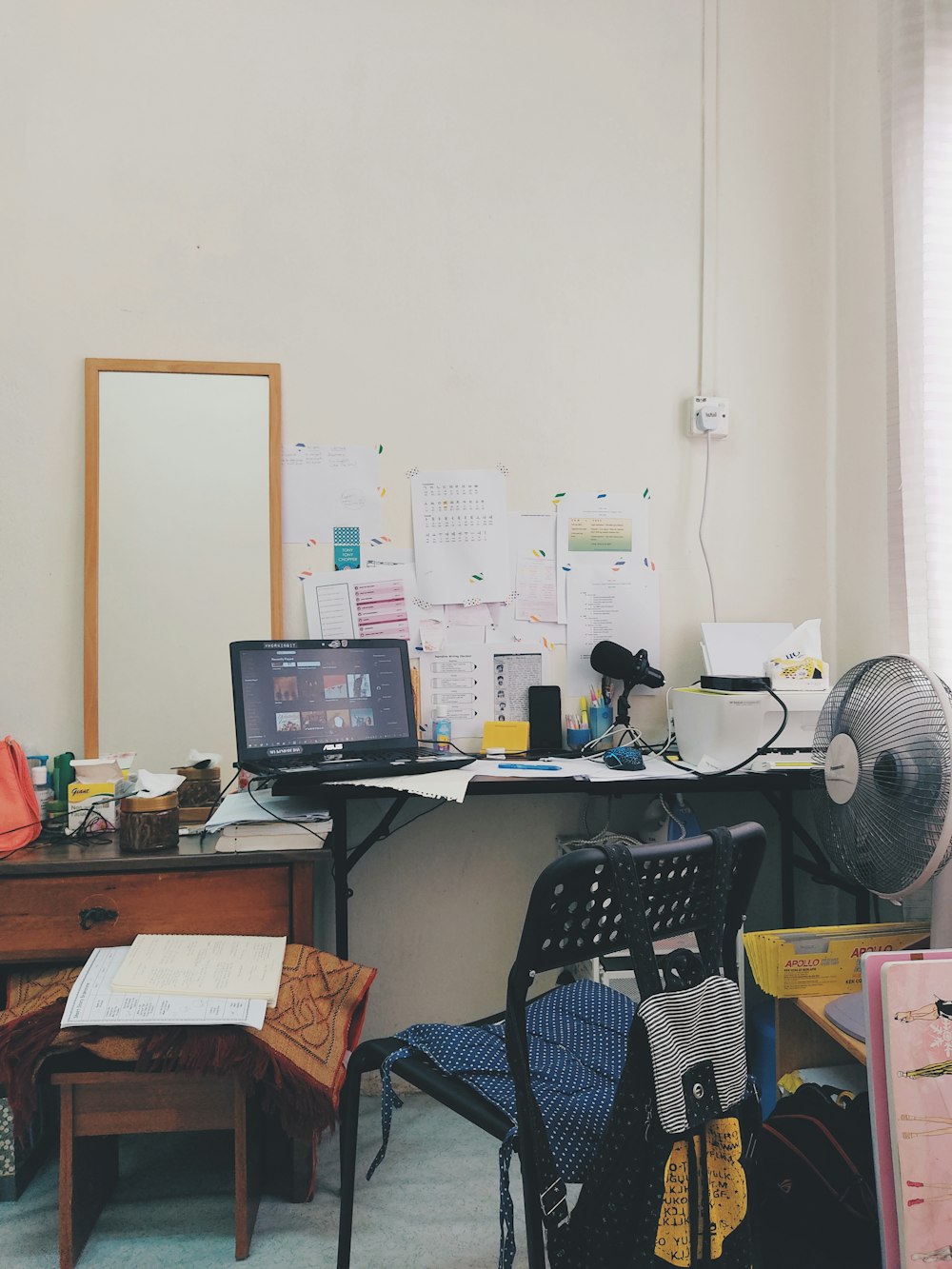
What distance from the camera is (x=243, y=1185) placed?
166 cm

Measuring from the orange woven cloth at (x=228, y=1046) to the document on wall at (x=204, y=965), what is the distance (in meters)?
0.04

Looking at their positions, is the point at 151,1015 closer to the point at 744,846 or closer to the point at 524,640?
the point at 744,846

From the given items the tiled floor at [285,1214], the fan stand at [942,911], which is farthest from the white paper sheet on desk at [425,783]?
the fan stand at [942,911]

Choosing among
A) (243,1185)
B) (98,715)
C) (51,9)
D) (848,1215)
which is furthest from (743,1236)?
(51,9)

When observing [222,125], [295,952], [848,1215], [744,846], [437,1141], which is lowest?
[437,1141]

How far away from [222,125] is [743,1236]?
2.57m

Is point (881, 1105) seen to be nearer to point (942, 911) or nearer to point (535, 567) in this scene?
point (942, 911)

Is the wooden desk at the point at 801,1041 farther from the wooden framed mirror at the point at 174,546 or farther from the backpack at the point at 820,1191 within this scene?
the wooden framed mirror at the point at 174,546

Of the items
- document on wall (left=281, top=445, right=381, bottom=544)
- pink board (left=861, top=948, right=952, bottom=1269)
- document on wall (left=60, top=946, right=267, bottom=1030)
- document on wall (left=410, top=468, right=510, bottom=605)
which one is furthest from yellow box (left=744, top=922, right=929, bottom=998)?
document on wall (left=281, top=445, right=381, bottom=544)

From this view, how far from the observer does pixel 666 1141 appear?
1013 mm

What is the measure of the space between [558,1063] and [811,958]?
0.72 m

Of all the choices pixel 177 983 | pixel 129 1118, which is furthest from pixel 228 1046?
pixel 129 1118

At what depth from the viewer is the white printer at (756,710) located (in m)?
2.07

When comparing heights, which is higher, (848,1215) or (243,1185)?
(848,1215)
